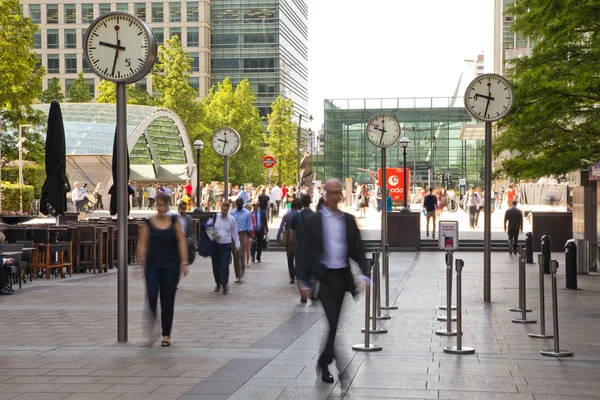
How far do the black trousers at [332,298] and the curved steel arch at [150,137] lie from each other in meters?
56.4

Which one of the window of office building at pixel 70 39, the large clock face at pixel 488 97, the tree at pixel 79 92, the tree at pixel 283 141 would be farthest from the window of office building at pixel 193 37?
the large clock face at pixel 488 97

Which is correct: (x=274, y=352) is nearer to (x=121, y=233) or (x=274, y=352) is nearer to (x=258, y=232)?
(x=121, y=233)

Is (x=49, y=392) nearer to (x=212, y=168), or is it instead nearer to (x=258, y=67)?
(x=212, y=168)

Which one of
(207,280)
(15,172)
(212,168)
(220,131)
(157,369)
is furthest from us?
(212,168)

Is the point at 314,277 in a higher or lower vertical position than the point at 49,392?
higher

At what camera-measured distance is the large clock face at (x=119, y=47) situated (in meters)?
10.8

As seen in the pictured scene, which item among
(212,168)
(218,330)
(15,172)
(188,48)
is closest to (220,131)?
(218,330)

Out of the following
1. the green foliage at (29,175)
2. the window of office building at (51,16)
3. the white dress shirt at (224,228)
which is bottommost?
the white dress shirt at (224,228)

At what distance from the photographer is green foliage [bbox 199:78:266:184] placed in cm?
7575

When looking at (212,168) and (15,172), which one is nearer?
(15,172)

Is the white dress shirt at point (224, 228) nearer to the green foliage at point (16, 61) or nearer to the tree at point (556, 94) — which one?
the tree at point (556, 94)

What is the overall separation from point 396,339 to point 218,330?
88.0 inches

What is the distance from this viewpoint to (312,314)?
1340 cm

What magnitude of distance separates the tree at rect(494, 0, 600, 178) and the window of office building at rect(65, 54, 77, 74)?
10106cm
